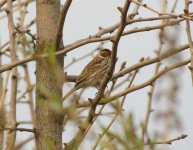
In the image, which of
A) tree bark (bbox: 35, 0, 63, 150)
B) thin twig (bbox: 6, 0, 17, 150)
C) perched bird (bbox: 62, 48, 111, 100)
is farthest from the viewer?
perched bird (bbox: 62, 48, 111, 100)

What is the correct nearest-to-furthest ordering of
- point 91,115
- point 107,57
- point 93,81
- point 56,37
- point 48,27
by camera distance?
point 91,115, point 56,37, point 48,27, point 93,81, point 107,57

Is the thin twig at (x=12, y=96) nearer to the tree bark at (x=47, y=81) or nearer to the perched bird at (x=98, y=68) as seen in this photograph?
the tree bark at (x=47, y=81)

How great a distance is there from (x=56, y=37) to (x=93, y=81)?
324cm

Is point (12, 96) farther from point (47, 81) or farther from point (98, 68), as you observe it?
point (98, 68)

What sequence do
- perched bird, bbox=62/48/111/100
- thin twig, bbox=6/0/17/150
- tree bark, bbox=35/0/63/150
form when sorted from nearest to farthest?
tree bark, bbox=35/0/63/150
thin twig, bbox=6/0/17/150
perched bird, bbox=62/48/111/100

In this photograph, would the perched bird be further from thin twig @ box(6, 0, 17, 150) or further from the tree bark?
the tree bark

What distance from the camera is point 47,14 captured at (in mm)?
3713

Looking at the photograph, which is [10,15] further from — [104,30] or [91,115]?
[91,115]

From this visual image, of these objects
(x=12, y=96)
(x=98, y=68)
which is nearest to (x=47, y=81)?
(x=12, y=96)

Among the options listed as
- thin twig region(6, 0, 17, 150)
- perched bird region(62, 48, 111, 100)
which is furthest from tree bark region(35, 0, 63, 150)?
perched bird region(62, 48, 111, 100)

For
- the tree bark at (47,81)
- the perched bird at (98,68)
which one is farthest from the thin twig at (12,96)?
the perched bird at (98,68)

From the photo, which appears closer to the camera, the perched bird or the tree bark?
the tree bark

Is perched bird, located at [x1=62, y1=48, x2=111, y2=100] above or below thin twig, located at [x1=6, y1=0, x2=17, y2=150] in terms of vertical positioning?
above

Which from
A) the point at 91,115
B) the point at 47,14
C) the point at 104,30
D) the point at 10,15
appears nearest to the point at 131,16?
the point at 104,30
